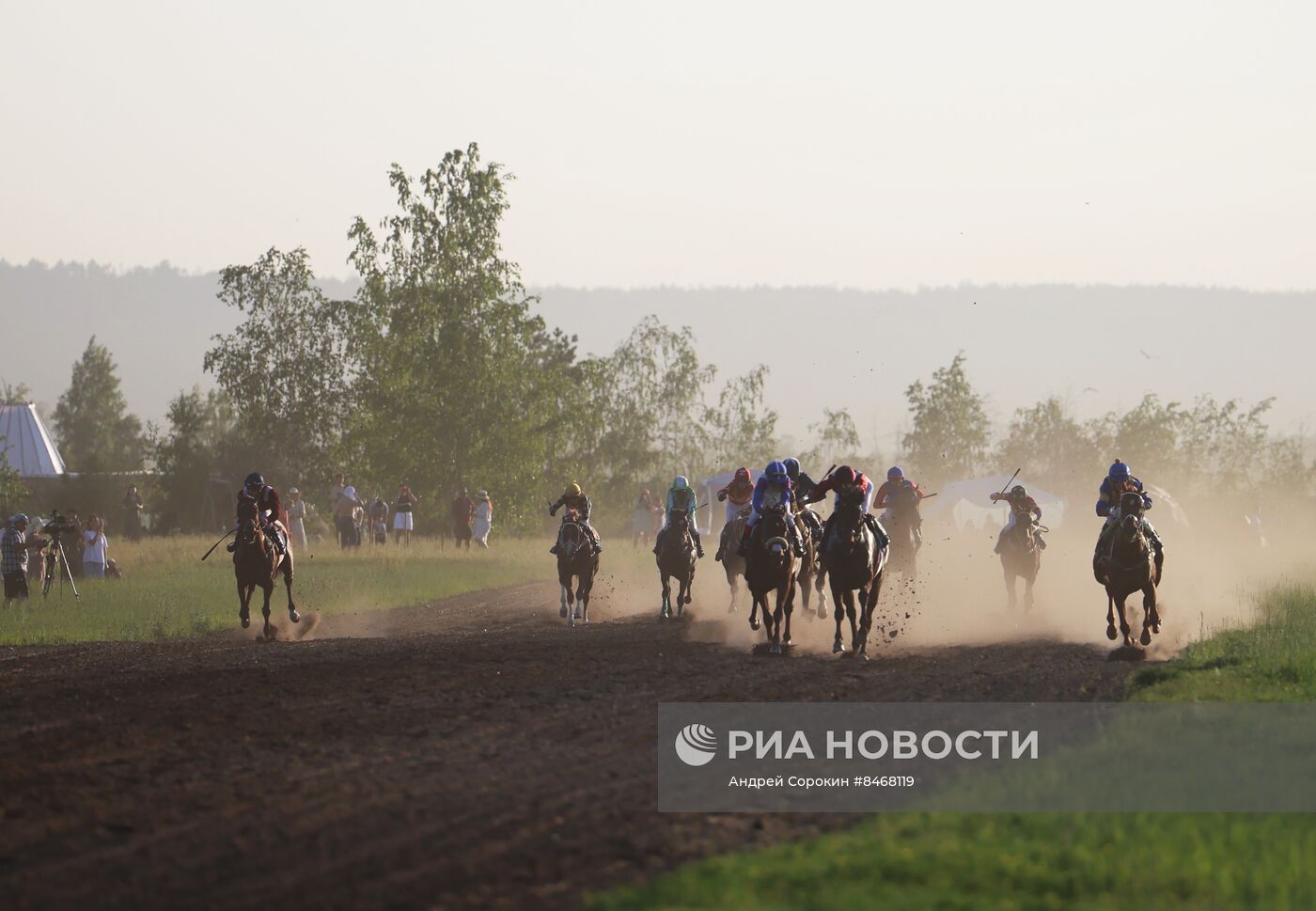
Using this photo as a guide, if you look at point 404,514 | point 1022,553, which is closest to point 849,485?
Result: point 1022,553

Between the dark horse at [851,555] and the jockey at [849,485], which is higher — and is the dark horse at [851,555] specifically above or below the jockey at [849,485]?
below

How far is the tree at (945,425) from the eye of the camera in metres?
99.6

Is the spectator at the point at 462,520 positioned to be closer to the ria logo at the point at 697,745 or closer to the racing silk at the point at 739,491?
the racing silk at the point at 739,491

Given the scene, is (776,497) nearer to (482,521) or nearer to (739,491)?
(739,491)

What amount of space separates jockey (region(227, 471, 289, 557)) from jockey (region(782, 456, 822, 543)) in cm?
723

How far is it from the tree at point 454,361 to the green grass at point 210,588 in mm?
9860

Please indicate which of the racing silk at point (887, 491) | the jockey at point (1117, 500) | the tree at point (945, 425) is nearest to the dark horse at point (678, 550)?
the racing silk at point (887, 491)

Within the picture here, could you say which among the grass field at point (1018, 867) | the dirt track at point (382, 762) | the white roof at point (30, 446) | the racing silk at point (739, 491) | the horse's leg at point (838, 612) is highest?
the white roof at point (30, 446)

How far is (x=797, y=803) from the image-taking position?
409 inches

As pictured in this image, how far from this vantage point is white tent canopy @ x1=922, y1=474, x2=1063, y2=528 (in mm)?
78812

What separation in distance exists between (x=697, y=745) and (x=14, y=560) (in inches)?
793

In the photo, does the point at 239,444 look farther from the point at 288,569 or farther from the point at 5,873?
the point at 5,873

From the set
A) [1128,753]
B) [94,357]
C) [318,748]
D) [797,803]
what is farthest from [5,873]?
[94,357]

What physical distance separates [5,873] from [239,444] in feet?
220
